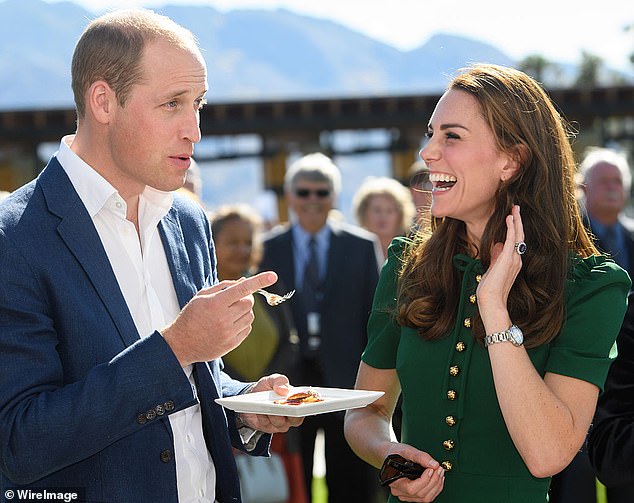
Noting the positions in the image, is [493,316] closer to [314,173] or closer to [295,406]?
[295,406]

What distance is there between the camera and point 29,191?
8.57 ft

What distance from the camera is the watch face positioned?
2736 millimetres

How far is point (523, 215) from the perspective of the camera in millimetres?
3029

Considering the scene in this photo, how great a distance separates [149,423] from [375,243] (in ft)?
15.1

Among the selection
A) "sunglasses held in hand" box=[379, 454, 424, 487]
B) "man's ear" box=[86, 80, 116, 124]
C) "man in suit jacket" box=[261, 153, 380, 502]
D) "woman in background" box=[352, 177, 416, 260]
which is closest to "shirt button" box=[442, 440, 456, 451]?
"sunglasses held in hand" box=[379, 454, 424, 487]

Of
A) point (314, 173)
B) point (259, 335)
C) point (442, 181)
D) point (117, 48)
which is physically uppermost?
point (117, 48)

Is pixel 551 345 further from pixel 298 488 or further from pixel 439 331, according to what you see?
pixel 298 488

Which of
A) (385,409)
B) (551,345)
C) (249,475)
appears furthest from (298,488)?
(551,345)

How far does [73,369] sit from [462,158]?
1.33 m

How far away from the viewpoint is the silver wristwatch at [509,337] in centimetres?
274

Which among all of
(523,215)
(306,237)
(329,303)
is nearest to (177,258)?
(523,215)

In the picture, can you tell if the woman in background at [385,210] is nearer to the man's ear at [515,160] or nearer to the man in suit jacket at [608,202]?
the man in suit jacket at [608,202]

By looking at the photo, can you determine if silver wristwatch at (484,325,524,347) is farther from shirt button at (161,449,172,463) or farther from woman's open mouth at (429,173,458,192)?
shirt button at (161,449,172,463)

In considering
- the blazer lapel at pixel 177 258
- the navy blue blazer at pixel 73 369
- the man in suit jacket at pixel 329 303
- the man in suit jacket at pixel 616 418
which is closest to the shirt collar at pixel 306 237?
the man in suit jacket at pixel 329 303
